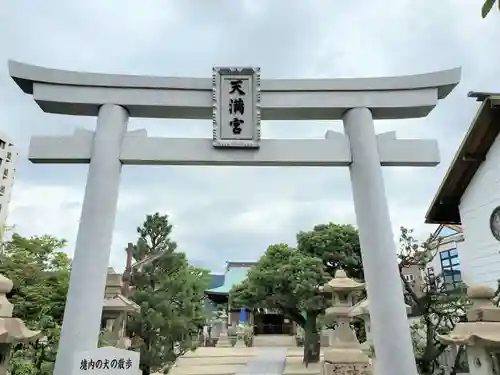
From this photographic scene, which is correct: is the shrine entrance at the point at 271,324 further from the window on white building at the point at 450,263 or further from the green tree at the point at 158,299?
the green tree at the point at 158,299

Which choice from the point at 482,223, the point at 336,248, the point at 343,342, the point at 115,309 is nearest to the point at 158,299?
the point at 115,309

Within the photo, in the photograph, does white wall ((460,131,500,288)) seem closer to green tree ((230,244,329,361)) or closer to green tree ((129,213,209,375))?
green tree ((230,244,329,361))

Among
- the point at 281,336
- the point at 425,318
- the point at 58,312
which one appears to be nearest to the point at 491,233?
the point at 425,318

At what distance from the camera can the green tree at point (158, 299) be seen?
31.0ft

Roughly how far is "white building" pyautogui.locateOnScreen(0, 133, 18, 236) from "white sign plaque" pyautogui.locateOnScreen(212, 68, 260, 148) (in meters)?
38.0

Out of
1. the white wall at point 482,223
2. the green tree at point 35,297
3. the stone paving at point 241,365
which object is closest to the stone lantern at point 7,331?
the green tree at point 35,297

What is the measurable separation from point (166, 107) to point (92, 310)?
9.08 feet

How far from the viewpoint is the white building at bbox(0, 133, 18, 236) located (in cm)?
3675

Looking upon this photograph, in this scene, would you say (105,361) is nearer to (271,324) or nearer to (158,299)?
(158,299)

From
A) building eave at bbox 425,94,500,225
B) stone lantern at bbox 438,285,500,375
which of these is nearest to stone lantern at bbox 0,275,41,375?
stone lantern at bbox 438,285,500,375

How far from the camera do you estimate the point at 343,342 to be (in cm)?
872

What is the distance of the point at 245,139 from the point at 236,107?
1.67 ft

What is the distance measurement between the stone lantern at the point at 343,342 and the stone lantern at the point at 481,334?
3155mm

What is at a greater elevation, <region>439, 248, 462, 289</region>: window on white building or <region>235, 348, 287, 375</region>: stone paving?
<region>439, 248, 462, 289</region>: window on white building
